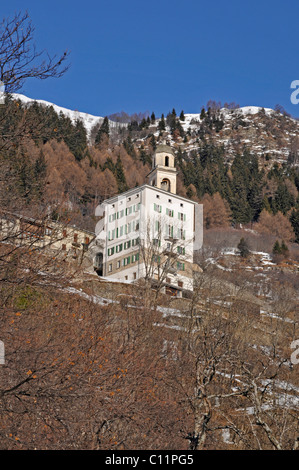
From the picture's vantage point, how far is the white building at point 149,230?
203 feet

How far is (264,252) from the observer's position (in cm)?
10881

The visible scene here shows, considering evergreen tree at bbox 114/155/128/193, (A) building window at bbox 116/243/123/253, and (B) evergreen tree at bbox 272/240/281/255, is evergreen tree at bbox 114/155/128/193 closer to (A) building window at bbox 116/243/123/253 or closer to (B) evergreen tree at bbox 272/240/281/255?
(B) evergreen tree at bbox 272/240/281/255

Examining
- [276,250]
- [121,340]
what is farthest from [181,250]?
[276,250]

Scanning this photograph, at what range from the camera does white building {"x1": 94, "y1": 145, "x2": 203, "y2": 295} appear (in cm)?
6191

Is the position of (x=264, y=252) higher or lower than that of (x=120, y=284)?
higher

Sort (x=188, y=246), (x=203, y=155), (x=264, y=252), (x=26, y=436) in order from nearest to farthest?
(x=26, y=436)
(x=188, y=246)
(x=264, y=252)
(x=203, y=155)

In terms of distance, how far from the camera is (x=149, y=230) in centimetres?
6262

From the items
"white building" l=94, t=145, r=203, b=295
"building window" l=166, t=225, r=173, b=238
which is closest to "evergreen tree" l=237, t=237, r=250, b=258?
"white building" l=94, t=145, r=203, b=295

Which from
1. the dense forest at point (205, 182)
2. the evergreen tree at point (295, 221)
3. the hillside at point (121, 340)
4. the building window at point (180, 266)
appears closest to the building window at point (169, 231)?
the building window at point (180, 266)

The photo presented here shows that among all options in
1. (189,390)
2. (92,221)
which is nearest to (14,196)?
(189,390)

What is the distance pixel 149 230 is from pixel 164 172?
10777mm

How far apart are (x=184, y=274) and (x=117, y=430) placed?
47.4 metres

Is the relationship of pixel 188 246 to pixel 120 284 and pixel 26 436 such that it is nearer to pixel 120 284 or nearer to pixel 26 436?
pixel 120 284

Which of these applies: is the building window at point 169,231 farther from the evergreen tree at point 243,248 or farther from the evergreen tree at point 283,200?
the evergreen tree at point 283,200
